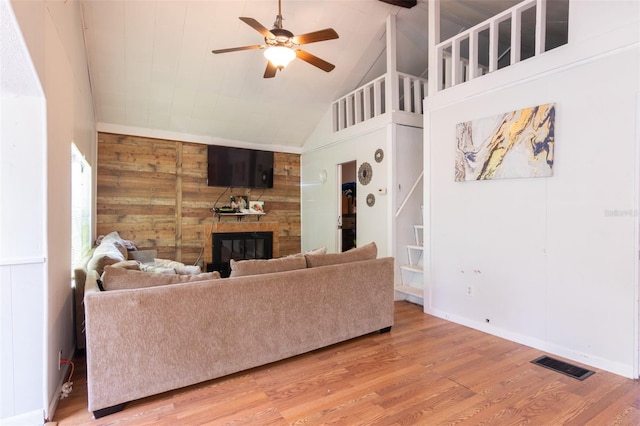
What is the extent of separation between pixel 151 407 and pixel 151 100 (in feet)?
14.4

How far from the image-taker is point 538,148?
9.41 feet

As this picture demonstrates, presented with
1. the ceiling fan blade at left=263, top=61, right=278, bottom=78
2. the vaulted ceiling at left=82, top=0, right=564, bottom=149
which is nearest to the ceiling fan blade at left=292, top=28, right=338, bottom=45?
the ceiling fan blade at left=263, top=61, right=278, bottom=78

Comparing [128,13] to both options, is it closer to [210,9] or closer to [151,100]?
[210,9]

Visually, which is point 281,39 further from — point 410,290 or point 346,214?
point 346,214

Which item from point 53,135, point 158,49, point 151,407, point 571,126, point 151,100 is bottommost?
point 151,407

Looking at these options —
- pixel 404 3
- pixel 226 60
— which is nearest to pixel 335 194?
pixel 226 60

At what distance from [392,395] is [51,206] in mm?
2505

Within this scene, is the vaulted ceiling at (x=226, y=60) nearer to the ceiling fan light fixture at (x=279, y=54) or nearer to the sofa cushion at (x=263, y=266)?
the ceiling fan light fixture at (x=279, y=54)

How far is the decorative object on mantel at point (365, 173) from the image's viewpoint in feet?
15.9

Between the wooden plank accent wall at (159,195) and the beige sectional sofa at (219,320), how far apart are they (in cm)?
322

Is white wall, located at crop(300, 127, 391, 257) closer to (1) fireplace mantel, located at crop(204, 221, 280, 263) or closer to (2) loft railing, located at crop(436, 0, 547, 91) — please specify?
(1) fireplace mantel, located at crop(204, 221, 280, 263)

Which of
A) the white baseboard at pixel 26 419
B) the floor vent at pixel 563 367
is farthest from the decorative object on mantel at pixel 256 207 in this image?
the floor vent at pixel 563 367

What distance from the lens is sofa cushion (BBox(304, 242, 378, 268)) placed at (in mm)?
2914

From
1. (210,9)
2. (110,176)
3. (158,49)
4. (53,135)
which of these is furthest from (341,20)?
(110,176)
